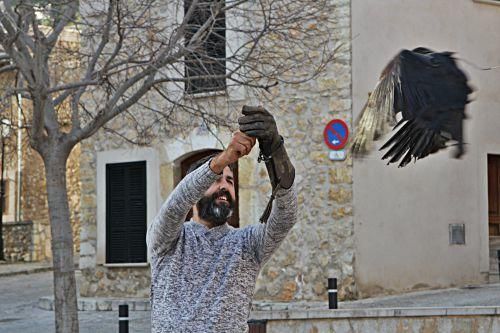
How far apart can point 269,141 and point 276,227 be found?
0.55m

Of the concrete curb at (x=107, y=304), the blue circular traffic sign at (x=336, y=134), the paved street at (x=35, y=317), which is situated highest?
the blue circular traffic sign at (x=336, y=134)

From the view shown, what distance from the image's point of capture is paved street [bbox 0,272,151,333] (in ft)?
43.0

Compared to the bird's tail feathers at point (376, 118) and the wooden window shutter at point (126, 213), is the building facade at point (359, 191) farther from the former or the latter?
the bird's tail feathers at point (376, 118)

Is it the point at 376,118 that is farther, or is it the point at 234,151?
the point at 376,118

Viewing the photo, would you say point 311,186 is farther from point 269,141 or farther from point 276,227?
point 269,141

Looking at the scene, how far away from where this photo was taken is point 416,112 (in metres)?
4.62

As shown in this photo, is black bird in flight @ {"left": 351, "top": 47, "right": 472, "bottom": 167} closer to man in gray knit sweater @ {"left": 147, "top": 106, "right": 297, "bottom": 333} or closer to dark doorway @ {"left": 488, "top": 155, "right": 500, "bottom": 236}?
man in gray knit sweater @ {"left": 147, "top": 106, "right": 297, "bottom": 333}

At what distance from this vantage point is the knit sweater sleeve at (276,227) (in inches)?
153

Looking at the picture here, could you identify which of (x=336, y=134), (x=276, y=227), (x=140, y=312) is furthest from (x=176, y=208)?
Answer: (x=140, y=312)

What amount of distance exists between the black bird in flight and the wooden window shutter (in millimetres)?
11249

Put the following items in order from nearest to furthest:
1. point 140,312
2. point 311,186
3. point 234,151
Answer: point 234,151, point 311,186, point 140,312

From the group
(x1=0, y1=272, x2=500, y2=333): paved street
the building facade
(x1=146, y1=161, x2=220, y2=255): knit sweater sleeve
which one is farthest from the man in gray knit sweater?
the building facade

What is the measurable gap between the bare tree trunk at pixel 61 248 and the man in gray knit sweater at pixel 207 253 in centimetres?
673

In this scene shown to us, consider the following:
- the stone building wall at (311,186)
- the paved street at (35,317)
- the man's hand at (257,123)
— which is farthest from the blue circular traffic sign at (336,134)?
the man's hand at (257,123)
